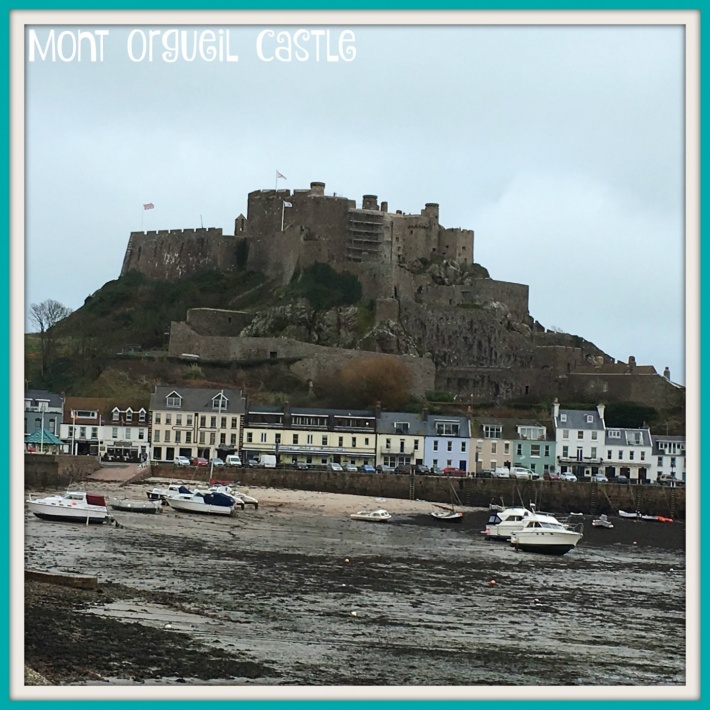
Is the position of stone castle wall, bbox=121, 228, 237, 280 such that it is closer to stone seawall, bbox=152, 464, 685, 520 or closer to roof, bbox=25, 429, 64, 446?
roof, bbox=25, 429, 64, 446

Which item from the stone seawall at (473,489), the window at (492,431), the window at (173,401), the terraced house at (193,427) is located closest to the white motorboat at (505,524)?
the stone seawall at (473,489)

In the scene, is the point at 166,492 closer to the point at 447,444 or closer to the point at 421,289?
the point at 447,444

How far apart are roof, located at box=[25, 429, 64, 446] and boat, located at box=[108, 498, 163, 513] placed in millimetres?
11818

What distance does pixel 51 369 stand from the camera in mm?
63562

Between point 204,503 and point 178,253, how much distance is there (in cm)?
3684

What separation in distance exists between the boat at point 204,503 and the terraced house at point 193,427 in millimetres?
13195

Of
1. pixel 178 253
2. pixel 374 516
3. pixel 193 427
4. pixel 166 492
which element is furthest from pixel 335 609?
pixel 178 253

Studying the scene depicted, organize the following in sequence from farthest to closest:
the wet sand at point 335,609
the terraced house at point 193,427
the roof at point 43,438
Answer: the terraced house at point 193,427 → the roof at point 43,438 → the wet sand at point 335,609

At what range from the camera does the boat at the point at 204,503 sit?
39.9 m

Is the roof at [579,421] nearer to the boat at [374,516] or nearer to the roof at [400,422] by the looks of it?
the roof at [400,422]

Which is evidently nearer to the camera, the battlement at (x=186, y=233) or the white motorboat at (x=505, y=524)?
the white motorboat at (x=505, y=524)

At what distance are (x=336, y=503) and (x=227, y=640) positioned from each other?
26278mm
